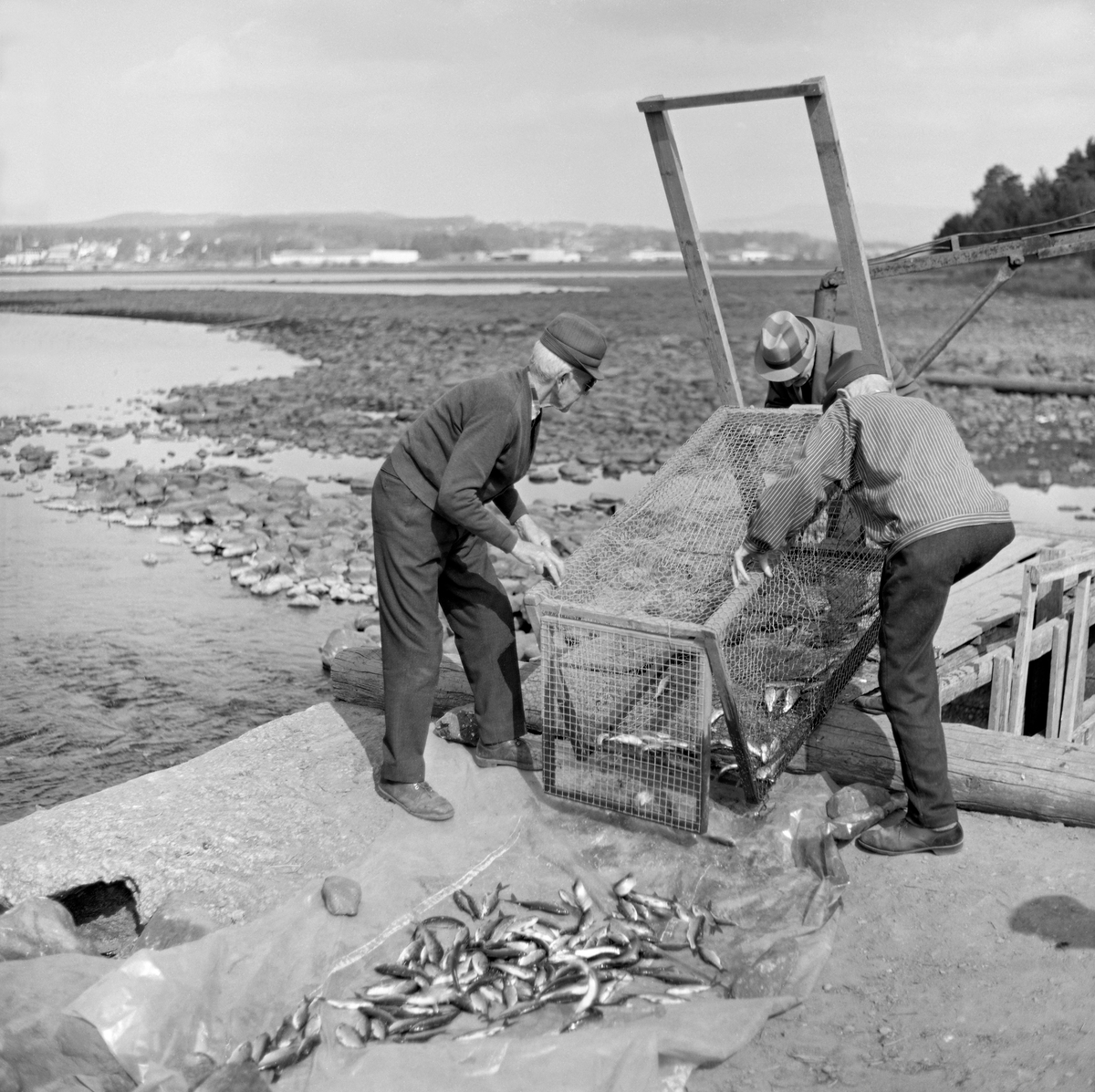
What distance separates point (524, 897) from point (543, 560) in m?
1.32

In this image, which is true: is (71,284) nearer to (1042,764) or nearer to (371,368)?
(371,368)

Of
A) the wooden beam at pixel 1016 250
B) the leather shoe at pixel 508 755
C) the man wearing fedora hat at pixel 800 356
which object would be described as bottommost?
the leather shoe at pixel 508 755

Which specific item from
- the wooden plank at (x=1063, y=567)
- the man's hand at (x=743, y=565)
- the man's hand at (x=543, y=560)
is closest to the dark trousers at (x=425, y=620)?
the man's hand at (x=543, y=560)

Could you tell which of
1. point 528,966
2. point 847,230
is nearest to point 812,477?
point 528,966

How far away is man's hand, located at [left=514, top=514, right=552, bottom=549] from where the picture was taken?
5059 millimetres

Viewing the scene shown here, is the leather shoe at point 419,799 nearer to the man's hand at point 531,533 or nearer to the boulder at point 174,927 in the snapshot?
the boulder at point 174,927

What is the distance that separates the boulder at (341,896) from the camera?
4.26 m

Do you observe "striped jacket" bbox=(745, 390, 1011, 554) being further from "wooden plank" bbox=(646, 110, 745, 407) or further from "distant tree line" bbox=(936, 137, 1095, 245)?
"distant tree line" bbox=(936, 137, 1095, 245)

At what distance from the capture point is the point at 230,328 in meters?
44.8

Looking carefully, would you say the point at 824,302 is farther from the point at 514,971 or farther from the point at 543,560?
the point at 514,971

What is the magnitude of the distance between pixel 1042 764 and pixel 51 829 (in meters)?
4.25

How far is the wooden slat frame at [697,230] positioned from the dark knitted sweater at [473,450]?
224 centimetres

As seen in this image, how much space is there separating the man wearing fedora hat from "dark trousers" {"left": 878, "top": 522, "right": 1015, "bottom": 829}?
4.32ft

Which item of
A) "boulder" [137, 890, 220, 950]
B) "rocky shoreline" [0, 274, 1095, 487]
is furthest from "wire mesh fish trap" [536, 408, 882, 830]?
"rocky shoreline" [0, 274, 1095, 487]
